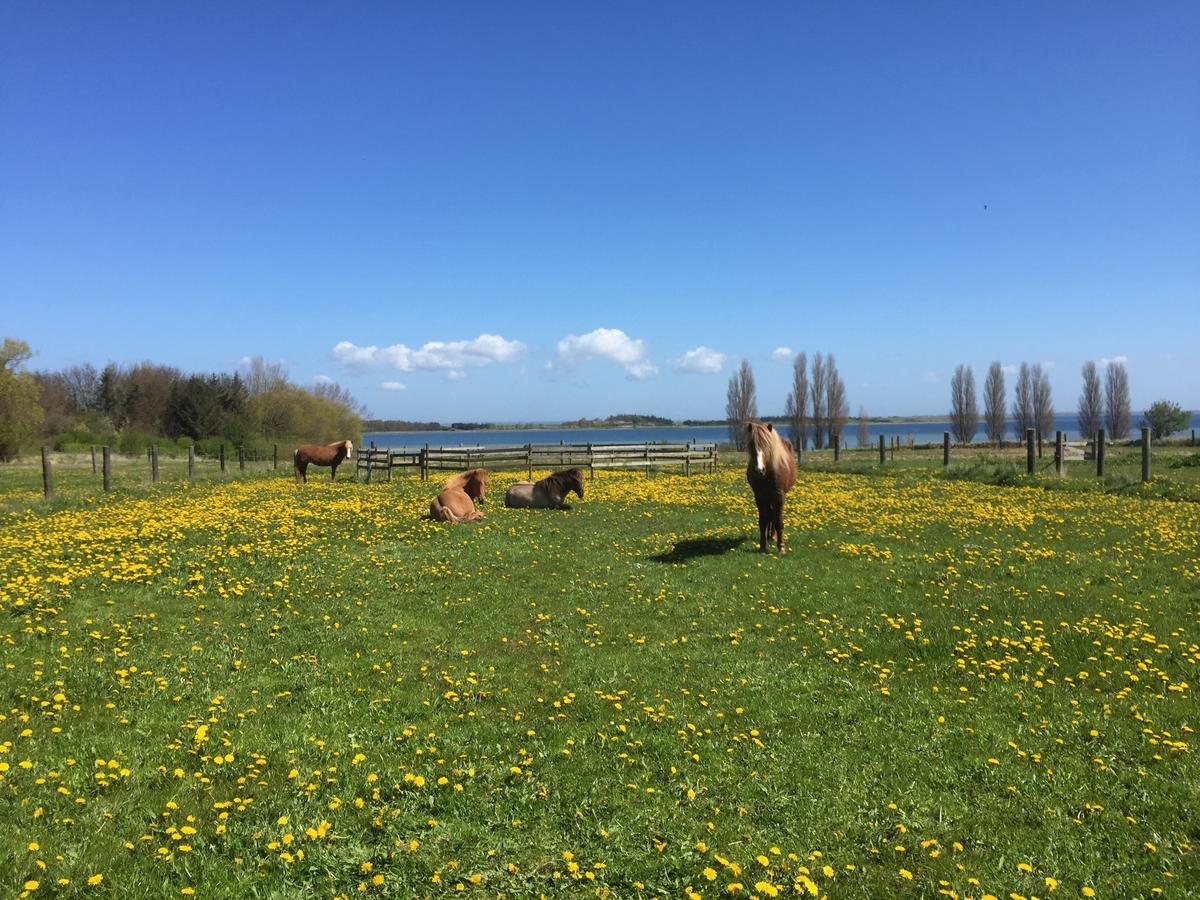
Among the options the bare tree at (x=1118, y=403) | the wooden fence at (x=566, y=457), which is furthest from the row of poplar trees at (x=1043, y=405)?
the wooden fence at (x=566, y=457)

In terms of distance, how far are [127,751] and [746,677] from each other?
20.8 ft

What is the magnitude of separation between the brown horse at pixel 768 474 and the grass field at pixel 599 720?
1.11 m

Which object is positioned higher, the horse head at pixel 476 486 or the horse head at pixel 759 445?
the horse head at pixel 759 445

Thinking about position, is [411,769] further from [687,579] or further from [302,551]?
[302,551]

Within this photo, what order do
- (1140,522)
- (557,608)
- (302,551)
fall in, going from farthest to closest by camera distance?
(1140,522)
(302,551)
(557,608)

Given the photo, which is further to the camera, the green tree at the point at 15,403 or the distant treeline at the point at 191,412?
the distant treeline at the point at 191,412

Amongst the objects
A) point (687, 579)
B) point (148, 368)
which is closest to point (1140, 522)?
point (687, 579)

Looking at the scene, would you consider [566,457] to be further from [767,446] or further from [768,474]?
[768,474]

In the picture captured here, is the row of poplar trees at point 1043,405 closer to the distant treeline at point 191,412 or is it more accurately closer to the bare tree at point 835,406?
the bare tree at point 835,406

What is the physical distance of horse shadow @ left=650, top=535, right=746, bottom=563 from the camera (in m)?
14.1

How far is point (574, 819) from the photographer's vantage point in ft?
16.5

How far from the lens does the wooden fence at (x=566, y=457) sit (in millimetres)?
33219

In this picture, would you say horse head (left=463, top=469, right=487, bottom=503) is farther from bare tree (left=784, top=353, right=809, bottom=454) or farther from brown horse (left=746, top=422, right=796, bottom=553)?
bare tree (left=784, top=353, right=809, bottom=454)

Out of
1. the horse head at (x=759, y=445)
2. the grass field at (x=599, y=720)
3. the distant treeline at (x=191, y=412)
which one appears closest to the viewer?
the grass field at (x=599, y=720)
